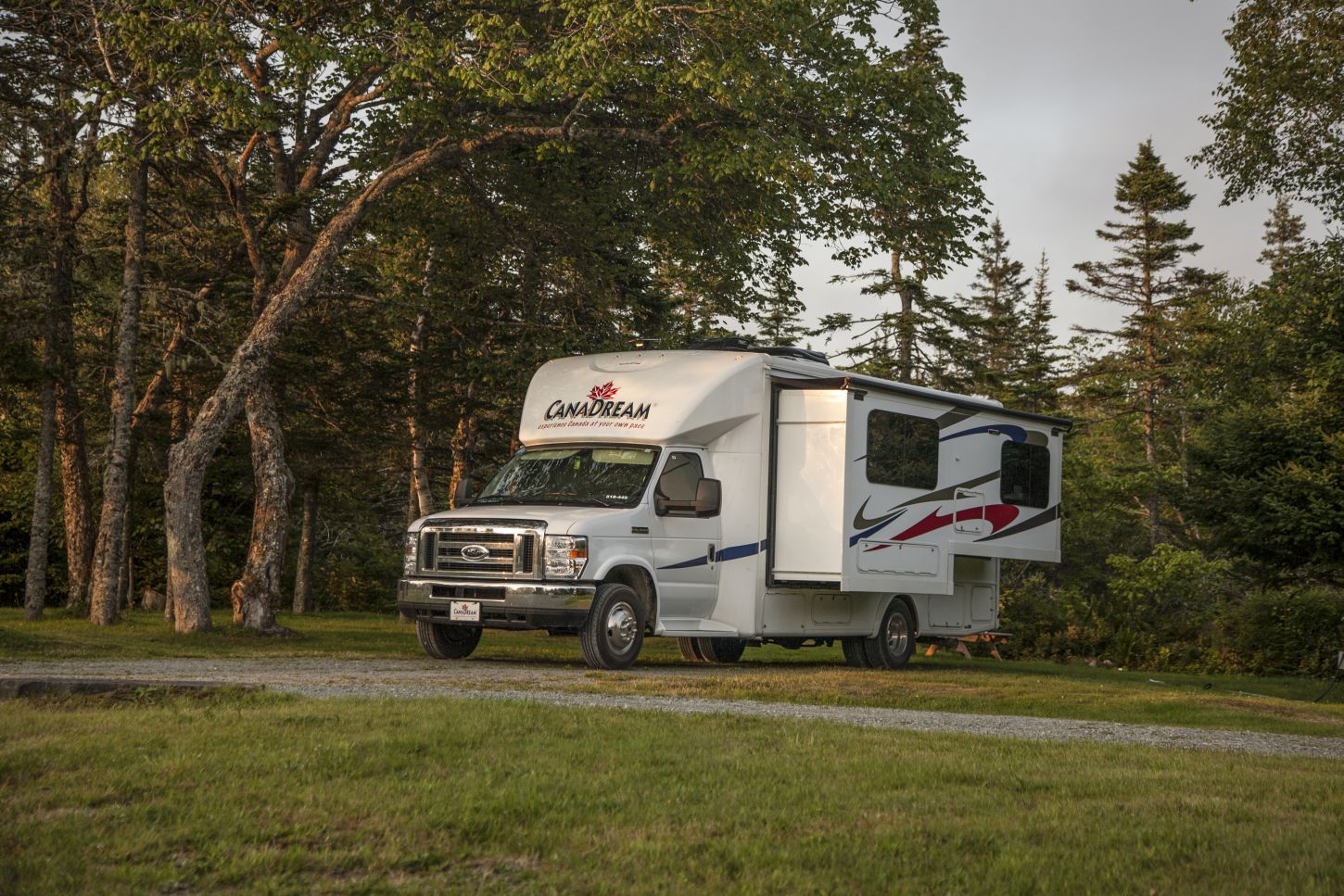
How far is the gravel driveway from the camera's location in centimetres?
1066

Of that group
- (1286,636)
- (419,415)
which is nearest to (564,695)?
(419,415)

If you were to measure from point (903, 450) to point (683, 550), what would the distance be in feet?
10.5

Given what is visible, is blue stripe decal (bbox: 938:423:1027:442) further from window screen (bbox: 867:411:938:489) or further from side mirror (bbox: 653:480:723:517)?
side mirror (bbox: 653:480:723:517)

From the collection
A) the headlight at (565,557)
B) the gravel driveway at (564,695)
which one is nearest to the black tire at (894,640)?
the gravel driveway at (564,695)

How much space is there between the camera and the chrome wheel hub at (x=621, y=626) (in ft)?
51.1

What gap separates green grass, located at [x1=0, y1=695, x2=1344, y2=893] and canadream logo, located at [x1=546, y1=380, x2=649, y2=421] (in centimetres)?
759

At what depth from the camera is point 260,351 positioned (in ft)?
69.5

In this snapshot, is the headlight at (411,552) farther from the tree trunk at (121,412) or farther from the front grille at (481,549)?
the tree trunk at (121,412)

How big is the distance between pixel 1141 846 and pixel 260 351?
56.3 ft

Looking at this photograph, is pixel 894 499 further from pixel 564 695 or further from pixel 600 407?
pixel 564 695

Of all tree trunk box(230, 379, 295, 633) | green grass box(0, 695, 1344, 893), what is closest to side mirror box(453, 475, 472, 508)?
tree trunk box(230, 379, 295, 633)

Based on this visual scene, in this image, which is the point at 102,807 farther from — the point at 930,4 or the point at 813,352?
the point at 930,4

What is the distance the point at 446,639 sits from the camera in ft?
57.1

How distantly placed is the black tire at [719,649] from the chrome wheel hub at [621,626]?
12.1 ft
